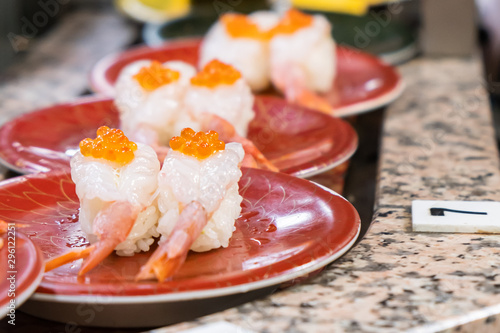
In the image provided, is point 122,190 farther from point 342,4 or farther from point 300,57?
point 342,4

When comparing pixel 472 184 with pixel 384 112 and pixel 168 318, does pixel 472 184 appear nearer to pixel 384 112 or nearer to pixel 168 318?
pixel 384 112

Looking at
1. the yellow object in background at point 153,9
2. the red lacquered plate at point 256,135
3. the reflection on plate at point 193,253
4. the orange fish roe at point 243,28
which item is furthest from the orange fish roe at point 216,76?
the yellow object in background at point 153,9

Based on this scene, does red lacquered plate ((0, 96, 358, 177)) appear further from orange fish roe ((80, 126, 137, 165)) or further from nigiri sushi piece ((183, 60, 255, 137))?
orange fish roe ((80, 126, 137, 165))

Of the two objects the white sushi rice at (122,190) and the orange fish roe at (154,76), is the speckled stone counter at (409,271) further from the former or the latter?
the orange fish roe at (154,76)

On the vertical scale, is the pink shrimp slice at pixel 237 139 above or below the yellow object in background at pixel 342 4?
above

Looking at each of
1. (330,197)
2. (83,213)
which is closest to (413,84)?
(330,197)

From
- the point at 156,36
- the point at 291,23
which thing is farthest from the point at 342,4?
the point at 291,23

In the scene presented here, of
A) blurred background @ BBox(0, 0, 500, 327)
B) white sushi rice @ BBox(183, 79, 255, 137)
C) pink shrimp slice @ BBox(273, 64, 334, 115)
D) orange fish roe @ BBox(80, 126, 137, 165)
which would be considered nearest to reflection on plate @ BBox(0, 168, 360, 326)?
orange fish roe @ BBox(80, 126, 137, 165)
